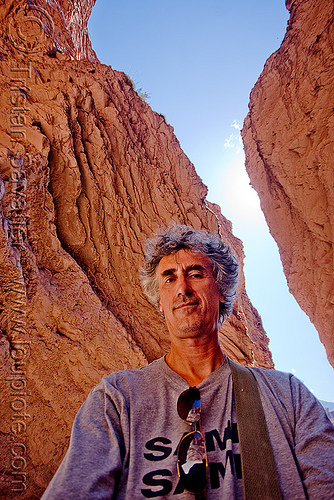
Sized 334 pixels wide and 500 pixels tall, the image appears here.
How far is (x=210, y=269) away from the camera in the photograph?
7.64 feet

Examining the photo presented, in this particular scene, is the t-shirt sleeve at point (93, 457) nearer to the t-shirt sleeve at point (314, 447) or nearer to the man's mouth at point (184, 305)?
the man's mouth at point (184, 305)

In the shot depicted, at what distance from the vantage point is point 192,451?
125cm

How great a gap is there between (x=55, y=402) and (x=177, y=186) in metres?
4.53

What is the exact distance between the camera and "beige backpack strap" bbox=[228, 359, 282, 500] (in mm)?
1104

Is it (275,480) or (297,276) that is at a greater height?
(297,276)

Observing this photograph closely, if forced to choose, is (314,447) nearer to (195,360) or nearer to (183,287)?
(195,360)

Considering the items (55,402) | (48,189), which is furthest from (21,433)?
(48,189)

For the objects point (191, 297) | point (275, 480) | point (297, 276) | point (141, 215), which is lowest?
point (275, 480)

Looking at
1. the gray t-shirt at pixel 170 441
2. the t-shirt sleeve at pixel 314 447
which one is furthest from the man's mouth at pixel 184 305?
the t-shirt sleeve at pixel 314 447

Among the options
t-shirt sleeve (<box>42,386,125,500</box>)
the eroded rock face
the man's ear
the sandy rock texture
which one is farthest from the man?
the eroded rock face

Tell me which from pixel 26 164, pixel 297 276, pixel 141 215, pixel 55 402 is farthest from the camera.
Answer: pixel 297 276

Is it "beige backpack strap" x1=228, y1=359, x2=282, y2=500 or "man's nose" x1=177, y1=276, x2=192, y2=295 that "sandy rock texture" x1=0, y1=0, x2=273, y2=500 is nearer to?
"man's nose" x1=177, y1=276, x2=192, y2=295

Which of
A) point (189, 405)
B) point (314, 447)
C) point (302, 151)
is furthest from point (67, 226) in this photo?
point (302, 151)

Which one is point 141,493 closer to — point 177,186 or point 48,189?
point 48,189
